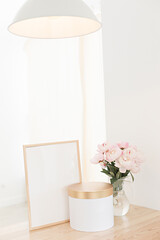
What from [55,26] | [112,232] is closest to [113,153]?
[112,232]

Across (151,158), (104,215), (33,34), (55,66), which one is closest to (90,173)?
(55,66)

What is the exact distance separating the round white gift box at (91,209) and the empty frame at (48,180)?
8 centimetres

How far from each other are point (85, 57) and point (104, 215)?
1.54 m

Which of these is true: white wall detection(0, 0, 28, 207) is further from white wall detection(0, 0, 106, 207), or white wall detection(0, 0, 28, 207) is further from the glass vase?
the glass vase

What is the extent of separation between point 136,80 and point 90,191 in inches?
23.1

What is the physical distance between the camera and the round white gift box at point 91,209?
43.9 inches

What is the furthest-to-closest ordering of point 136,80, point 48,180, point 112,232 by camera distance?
1. point 136,80
2. point 48,180
3. point 112,232

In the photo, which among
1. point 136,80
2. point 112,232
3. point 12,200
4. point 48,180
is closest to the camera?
point 112,232

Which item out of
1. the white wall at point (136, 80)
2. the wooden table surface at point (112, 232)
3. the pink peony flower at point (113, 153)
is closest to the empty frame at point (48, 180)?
the wooden table surface at point (112, 232)

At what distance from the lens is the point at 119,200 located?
1.29 metres

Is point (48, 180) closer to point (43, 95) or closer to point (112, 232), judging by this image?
point (112, 232)

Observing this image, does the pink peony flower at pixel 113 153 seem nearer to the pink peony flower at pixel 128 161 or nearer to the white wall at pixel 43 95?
the pink peony flower at pixel 128 161

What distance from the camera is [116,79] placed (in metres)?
1.55

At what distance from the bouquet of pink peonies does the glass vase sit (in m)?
0.02
